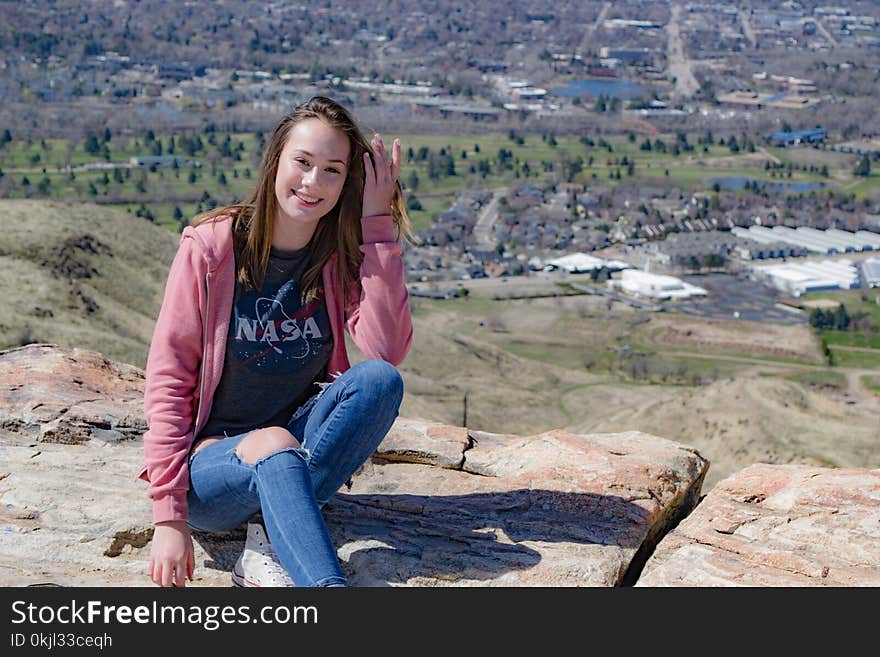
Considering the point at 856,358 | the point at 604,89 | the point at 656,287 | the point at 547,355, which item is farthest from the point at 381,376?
the point at 604,89

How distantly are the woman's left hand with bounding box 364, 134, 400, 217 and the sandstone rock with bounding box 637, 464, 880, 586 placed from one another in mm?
1731

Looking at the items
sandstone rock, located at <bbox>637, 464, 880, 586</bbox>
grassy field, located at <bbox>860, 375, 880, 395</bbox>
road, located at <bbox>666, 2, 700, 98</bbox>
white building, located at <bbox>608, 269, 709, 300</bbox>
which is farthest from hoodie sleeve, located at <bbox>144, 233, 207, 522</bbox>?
road, located at <bbox>666, 2, 700, 98</bbox>

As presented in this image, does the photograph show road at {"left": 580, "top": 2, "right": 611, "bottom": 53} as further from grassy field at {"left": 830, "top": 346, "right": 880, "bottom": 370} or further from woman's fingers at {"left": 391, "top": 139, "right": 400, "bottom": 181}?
woman's fingers at {"left": 391, "top": 139, "right": 400, "bottom": 181}

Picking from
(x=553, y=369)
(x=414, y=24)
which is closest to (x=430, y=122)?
(x=553, y=369)

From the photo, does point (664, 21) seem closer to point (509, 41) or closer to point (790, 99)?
point (509, 41)

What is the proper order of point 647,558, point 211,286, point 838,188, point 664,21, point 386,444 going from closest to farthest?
point 211,286
point 647,558
point 386,444
point 838,188
point 664,21

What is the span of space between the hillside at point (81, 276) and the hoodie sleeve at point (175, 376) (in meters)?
14.5

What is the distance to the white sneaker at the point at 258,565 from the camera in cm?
364

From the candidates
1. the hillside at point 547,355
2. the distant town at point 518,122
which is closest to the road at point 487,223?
the distant town at point 518,122

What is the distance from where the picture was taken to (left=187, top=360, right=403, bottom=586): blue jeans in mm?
3555

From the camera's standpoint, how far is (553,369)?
37219mm

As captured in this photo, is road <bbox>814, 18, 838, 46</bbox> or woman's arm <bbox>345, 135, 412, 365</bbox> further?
road <bbox>814, 18, 838, 46</bbox>

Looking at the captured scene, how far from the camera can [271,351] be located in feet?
13.2
